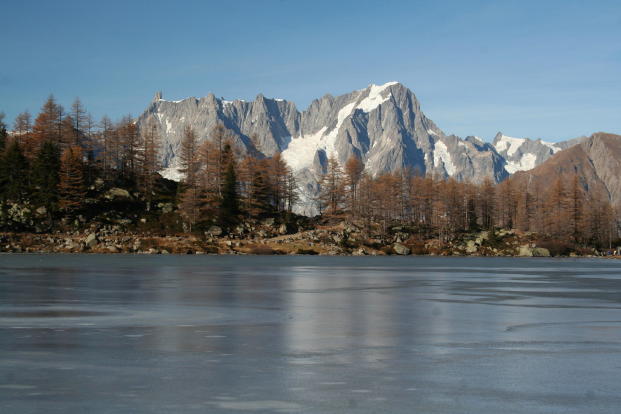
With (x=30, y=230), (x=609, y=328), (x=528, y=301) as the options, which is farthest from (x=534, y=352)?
(x=30, y=230)

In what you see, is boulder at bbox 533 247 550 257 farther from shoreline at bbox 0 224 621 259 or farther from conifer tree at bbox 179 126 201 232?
conifer tree at bbox 179 126 201 232

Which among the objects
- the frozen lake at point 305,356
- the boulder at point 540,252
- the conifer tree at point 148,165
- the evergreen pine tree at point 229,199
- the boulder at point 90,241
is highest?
the conifer tree at point 148,165

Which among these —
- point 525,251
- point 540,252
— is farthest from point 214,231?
point 540,252

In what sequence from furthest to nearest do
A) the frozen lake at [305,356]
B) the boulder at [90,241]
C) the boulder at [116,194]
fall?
the boulder at [116,194], the boulder at [90,241], the frozen lake at [305,356]

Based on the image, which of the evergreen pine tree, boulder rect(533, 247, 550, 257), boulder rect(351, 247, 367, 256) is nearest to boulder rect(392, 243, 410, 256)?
boulder rect(351, 247, 367, 256)

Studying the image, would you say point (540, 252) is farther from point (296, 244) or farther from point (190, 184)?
point (190, 184)

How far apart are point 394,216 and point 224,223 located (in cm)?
6216

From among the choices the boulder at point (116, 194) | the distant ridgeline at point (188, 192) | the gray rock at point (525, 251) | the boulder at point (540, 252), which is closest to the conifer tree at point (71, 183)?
the distant ridgeline at point (188, 192)

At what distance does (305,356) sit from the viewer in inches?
589

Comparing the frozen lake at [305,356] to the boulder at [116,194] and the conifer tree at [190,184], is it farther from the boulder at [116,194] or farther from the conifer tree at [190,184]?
the boulder at [116,194]

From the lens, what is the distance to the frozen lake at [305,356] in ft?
35.2

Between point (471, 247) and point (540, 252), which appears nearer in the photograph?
point (540, 252)

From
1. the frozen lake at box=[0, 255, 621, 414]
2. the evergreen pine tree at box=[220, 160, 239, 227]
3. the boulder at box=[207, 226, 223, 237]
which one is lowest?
the frozen lake at box=[0, 255, 621, 414]

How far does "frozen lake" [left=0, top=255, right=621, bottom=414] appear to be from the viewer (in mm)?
10727
